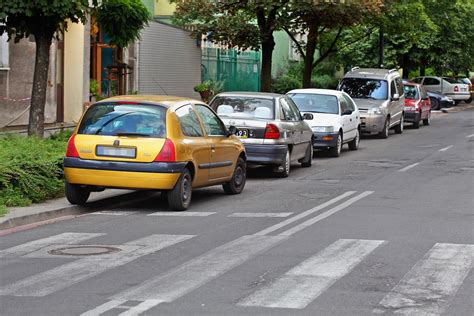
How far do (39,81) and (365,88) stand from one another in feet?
49.0

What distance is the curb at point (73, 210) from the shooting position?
38.4ft

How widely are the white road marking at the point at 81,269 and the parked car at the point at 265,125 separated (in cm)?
669

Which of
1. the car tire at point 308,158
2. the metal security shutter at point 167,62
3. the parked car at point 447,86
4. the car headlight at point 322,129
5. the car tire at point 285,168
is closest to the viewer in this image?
the car tire at point 285,168

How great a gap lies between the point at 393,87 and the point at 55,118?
413 inches

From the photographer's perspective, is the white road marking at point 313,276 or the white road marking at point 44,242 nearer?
the white road marking at point 313,276

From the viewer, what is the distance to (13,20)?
1652cm

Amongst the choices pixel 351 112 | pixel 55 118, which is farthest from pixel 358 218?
pixel 55 118

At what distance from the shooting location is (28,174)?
1307 centimetres

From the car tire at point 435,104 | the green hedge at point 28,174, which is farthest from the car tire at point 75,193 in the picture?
the car tire at point 435,104

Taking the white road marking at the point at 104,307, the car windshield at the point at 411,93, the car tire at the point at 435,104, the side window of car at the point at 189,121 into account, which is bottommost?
the car tire at the point at 435,104

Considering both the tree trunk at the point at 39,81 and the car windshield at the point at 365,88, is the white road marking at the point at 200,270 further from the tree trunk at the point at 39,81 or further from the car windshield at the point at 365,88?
the car windshield at the point at 365,88

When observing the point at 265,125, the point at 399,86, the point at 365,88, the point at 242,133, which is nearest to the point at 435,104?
the point at 399,86

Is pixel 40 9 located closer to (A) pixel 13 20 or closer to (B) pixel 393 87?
(A) pixel 13 20

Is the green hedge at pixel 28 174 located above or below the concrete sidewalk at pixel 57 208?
above
